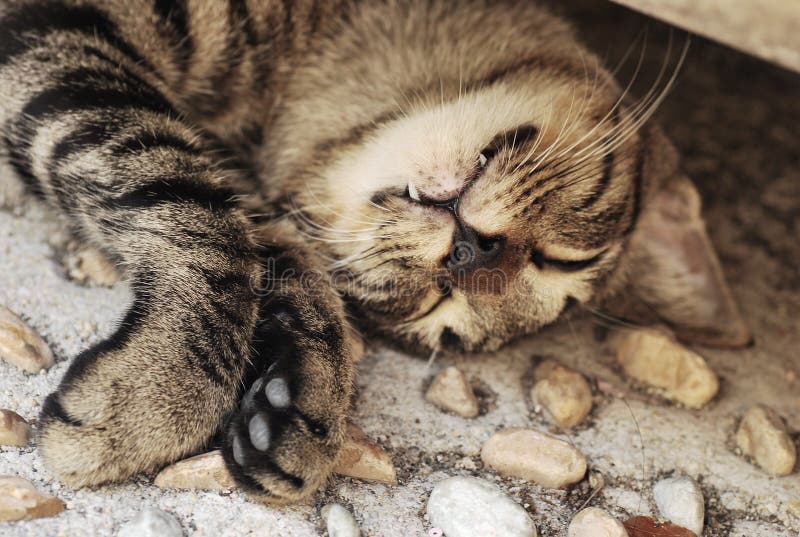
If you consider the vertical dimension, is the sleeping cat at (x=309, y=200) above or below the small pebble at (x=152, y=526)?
above

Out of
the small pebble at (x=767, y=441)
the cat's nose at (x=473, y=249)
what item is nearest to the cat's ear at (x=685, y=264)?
the small pebble at (x=767, y=441)

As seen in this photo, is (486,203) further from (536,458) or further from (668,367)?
(668,367)

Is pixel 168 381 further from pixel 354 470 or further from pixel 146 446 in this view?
pixel 354 470

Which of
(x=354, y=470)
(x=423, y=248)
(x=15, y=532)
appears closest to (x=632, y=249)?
(x=423, y=248)

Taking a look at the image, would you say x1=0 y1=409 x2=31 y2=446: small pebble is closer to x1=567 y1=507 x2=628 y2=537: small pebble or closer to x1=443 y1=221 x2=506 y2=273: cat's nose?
x1=443 y1=221 x2=506 y2=273: cat's nose

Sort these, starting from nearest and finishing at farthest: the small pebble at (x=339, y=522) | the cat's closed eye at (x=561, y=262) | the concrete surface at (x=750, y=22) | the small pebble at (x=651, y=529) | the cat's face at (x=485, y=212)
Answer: the concrete surface at (x=750, y=22) → the small pebble at (x=339, y=522) → the small pebble at (x=651, y=529) → the cat's face at (x=485, y=212) → the cat's closed eye at (x=561, y=262)

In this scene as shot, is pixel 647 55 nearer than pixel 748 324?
No

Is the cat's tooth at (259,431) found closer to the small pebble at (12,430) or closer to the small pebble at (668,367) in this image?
the small pebble at (12,430)

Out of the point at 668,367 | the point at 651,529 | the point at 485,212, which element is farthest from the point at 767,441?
the point at 485,212
